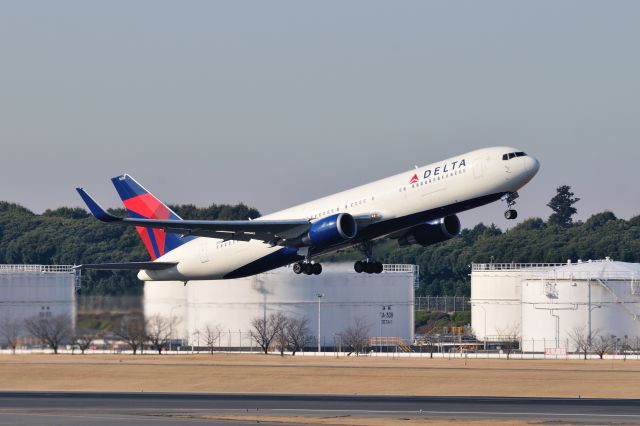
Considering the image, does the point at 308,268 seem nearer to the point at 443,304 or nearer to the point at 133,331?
the point at 133,331

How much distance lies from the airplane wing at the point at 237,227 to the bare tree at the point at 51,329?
3348cm

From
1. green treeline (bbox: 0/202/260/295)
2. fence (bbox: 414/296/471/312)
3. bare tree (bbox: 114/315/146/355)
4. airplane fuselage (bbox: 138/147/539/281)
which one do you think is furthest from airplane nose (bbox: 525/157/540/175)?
fence (bbox: 414/296/471/312)

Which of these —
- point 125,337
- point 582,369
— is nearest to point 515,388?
point 582,369

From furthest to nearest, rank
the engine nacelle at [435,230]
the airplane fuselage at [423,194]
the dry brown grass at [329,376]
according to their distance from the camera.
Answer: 1. the dry brown grass at [329,376]
2. the engine nacelle at [435,230]
3. the airplane fuselage at [423,194]

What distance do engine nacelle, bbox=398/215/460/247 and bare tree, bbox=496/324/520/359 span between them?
59.9 metres

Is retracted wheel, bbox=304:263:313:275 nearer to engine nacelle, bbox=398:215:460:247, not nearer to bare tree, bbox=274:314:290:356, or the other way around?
engine nacelle, bbox=398:215:460:247

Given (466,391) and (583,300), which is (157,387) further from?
(583,300)

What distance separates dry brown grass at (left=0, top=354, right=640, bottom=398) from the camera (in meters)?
85.9

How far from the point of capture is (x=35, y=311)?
452ft

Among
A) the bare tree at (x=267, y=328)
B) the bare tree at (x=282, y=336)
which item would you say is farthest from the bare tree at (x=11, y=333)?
the bare tree at (x=282, y=336)

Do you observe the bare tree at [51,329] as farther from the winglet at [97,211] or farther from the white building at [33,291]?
the winglet at [97,211]

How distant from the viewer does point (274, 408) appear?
71438 millimetres

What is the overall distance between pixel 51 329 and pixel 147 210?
2684 cm

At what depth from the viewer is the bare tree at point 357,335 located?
132 m
